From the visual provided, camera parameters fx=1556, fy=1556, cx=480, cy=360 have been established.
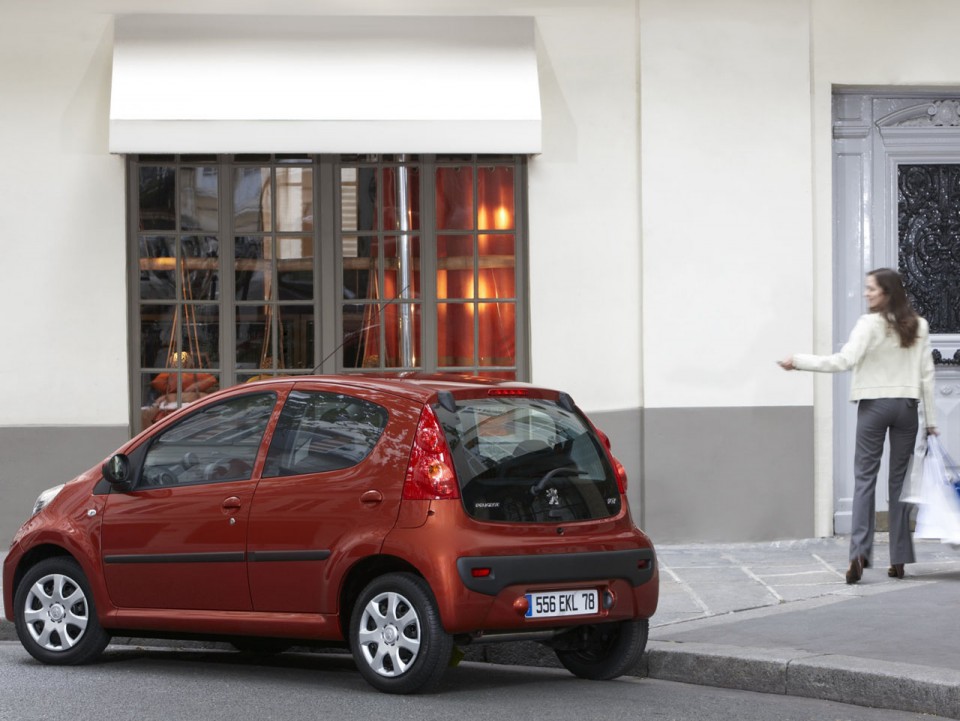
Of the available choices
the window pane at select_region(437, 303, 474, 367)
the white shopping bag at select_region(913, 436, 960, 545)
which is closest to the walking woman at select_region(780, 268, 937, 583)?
the white shopping bag at select_region(913, 436, 960, 545)

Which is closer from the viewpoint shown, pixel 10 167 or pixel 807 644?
pixel 807 644

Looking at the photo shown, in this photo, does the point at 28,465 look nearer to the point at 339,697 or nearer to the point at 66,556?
the point at 66,556

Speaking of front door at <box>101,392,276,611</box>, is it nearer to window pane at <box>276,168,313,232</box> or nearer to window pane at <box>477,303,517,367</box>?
window pane at <box>276,168,313,232</box>

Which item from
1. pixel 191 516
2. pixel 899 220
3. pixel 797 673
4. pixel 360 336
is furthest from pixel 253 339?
pixel 797 673

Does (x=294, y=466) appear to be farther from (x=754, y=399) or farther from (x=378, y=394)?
(x=754, y=399)

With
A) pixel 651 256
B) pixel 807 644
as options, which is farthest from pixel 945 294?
pixel 807 644

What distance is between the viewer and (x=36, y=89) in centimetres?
1154

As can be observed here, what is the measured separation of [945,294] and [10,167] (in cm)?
715

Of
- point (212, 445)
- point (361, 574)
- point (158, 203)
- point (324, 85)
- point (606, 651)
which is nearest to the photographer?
point (361, 574)

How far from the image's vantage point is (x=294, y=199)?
38.8 feet

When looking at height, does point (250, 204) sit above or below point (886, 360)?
above

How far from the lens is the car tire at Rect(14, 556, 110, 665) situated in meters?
7.86

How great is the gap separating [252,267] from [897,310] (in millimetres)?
4871

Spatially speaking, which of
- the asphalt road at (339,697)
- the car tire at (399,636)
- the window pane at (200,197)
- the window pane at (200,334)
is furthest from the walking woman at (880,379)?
the window pane at (200,197)
